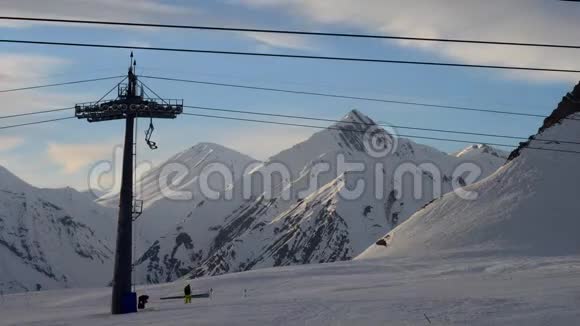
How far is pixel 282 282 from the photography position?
60781 millimetres

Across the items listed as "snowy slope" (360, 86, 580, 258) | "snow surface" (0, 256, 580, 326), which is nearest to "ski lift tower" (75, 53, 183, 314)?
"snow surface" (0, 256, 580, 326)

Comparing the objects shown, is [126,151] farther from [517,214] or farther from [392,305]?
[517,214]

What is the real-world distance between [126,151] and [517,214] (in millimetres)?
77289

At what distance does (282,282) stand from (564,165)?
7896cm

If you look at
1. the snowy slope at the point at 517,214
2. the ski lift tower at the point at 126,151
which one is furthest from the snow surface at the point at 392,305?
the snowy slope at the point at 517,214

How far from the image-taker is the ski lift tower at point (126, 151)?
44.8 metres

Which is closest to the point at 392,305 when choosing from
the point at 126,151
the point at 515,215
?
the point at 126,151

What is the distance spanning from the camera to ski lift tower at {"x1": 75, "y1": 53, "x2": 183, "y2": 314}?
1763 inches

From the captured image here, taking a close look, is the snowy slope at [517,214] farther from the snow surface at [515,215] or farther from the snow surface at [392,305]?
the snow surface at [392,305]

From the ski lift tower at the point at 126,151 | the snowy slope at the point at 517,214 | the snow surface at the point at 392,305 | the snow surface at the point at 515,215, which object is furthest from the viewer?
the snowy slope at the point at 517,214

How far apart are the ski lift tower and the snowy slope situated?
182 feet

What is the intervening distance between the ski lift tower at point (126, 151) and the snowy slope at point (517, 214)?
5538cm

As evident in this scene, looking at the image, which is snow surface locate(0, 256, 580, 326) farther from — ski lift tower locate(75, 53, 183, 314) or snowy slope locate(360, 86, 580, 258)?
snowy slope locate(360, 86, 580, 258)

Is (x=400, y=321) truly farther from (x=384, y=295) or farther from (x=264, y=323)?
(x=384, y=295)
